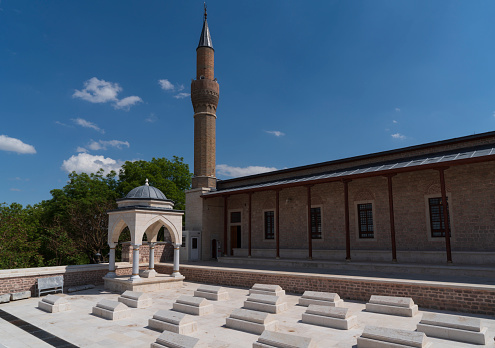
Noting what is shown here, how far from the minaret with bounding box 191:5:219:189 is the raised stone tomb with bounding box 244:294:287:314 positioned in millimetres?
12480

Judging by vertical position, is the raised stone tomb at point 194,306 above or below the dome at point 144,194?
below

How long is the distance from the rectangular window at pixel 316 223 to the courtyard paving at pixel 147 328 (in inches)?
273

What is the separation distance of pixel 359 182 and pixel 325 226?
9.05 ft

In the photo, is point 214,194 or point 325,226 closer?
point 325,226

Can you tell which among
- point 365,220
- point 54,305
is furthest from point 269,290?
point 365,220

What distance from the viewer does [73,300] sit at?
11594 millimetres

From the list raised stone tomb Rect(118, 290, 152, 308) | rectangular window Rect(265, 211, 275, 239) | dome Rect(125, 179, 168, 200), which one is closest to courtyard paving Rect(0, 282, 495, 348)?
raised stone tomb Rect(118, 290, 152, 308)

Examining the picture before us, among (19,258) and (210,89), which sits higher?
(210,89)

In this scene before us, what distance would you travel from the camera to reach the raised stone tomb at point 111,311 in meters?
8.76

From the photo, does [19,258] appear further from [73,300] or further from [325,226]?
[325,226]

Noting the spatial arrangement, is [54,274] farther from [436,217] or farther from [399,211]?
[436,217]

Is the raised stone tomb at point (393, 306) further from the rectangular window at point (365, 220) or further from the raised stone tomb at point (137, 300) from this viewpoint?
the rectangular window at point (365, 220)

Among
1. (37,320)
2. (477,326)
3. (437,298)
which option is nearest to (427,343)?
(477,326)

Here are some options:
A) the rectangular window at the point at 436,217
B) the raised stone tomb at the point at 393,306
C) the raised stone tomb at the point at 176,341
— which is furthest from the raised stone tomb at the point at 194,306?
the rectangular window at the point at 436,217
